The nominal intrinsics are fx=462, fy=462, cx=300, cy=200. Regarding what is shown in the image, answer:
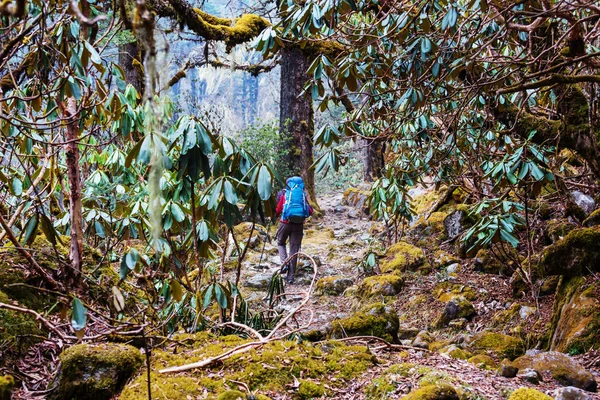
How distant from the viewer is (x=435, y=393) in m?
1.73

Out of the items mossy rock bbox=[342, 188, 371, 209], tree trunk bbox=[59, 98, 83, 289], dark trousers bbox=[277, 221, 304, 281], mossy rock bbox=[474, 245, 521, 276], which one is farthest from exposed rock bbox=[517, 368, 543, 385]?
mossy rock bbox=[342, 188, 371, 209]

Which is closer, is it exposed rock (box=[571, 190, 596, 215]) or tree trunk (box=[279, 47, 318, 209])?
exposed rock (box=[571, 190, 596, 215])

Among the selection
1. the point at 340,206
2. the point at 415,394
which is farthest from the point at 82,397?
the point at 340,206

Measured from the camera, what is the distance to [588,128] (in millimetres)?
3098

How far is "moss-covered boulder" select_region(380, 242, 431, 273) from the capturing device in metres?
5.66

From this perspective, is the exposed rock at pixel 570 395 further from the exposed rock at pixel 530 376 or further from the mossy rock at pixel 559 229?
the mossy rock at pixel 559 229

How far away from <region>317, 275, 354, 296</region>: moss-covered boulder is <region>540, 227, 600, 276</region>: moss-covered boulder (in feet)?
8.82

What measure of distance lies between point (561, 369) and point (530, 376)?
0.21 metres

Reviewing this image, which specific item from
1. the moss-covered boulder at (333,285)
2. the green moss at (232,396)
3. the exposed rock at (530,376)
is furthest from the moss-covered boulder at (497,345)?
the moss-covered boulder at (333,285)

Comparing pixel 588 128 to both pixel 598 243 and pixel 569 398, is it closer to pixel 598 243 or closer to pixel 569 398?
pixel 598 243

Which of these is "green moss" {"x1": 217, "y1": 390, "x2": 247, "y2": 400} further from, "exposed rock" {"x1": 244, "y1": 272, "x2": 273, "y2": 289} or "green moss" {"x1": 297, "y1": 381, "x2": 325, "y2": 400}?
"exposed rock" {"x1": 244, "y1": 272, "x2": 273, "y2": 289}

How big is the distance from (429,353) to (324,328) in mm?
803

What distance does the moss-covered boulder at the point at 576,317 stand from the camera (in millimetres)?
2895

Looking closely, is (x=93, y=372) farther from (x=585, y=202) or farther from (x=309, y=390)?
(x=585, y=202)
